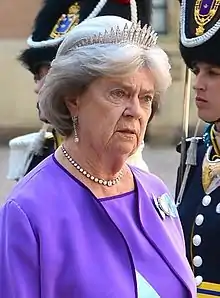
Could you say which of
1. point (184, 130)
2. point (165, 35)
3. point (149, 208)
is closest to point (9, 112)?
point (165, 35)

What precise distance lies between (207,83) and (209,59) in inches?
5.6

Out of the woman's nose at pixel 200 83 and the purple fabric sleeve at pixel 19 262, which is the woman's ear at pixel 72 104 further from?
the woman's nose at pixel 200 83

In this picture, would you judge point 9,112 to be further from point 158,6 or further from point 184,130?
point 184,130

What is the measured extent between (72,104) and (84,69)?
112 millimetres

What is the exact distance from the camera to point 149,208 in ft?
7.50

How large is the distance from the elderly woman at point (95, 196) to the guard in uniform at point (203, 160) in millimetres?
586

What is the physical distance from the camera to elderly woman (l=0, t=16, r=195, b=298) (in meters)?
2.00

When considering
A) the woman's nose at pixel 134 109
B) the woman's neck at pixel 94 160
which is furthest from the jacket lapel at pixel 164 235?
the woman's nose at pixel 134 109

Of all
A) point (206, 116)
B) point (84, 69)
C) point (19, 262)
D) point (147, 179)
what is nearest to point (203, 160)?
point (206, 116)

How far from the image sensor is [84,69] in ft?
6.92

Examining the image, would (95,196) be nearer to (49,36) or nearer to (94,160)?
(94,160)

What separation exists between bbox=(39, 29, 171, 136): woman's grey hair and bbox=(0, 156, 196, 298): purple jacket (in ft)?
0.44

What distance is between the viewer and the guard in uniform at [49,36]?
11.3ft

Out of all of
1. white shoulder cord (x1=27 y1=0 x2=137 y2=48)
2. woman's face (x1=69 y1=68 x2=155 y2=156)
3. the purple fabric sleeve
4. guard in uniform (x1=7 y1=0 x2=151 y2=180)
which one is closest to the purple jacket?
the purple fabric sleeve
